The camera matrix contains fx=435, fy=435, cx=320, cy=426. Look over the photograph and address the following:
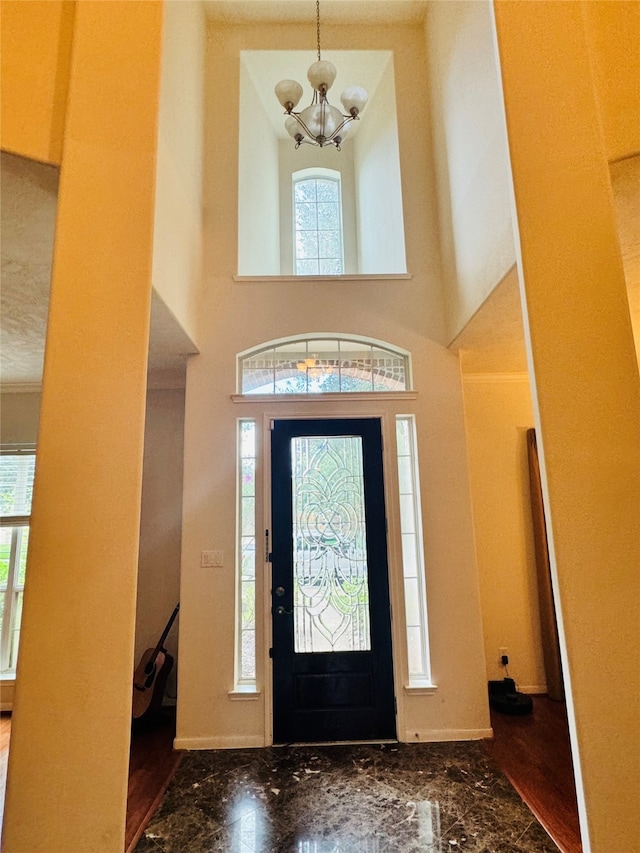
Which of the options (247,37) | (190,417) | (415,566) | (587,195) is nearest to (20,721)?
(190,417)

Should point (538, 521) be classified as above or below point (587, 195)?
below

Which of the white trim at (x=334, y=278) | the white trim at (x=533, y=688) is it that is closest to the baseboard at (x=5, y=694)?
the white trim at (x=334, y=278)

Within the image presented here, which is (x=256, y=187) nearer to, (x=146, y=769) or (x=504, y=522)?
(x=504, y=522)

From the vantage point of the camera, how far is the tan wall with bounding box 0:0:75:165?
6.17 ft

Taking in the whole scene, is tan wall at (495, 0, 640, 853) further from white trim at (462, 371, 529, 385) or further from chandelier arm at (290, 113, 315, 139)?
white trim at (462, 371, 529, 385)

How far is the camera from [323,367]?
3.56 metres

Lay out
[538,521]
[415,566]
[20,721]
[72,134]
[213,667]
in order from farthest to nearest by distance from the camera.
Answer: [538,521] < [415,566] < [213,667] < [72,134] < [20,721]

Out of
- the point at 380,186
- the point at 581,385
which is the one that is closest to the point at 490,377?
the point at 380,186

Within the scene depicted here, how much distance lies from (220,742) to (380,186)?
473cm

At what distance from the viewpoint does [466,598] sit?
3.16 meters

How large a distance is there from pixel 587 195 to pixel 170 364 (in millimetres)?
3011

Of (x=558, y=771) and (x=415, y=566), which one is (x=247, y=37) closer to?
(x=415, y=566)

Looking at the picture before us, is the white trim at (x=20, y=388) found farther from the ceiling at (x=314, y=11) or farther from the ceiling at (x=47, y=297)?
the ceiling at (x=314, y=11)

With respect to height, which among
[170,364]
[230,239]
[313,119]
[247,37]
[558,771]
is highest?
[247,37]
